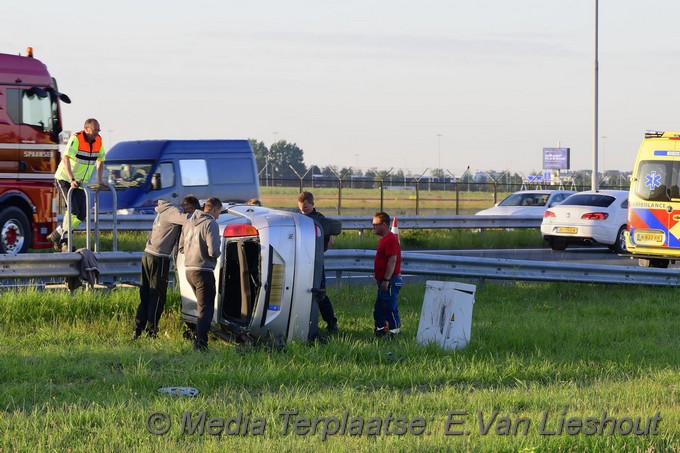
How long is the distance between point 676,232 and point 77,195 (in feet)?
34.0

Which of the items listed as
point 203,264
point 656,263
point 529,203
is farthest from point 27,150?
point 529,203

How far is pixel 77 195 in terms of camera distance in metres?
15.3

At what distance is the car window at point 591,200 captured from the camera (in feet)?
83.1

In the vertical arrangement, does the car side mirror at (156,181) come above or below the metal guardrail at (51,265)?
above

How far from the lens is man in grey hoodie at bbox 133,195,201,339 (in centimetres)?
1181

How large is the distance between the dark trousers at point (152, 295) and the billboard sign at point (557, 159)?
113516 mm

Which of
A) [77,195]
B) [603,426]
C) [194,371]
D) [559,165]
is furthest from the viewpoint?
[559,165]

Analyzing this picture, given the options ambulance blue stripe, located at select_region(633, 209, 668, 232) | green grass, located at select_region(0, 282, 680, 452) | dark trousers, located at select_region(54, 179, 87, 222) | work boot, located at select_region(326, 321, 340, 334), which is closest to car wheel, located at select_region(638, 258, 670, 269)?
ambulance blue stripe, located at select_region(633, 209, 668, 232)

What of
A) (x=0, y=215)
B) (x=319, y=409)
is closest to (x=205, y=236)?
(x=319, y=409)

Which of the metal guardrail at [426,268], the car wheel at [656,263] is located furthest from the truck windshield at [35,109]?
the car wheel at [656,263]

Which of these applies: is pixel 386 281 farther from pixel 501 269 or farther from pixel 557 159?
pixel 557 159

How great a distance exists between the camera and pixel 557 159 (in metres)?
124

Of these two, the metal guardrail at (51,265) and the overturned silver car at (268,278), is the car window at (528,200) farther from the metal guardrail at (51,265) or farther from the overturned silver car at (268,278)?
the overturned silver car at (268,278)

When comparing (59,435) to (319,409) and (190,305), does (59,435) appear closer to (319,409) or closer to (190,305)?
(319,409)
